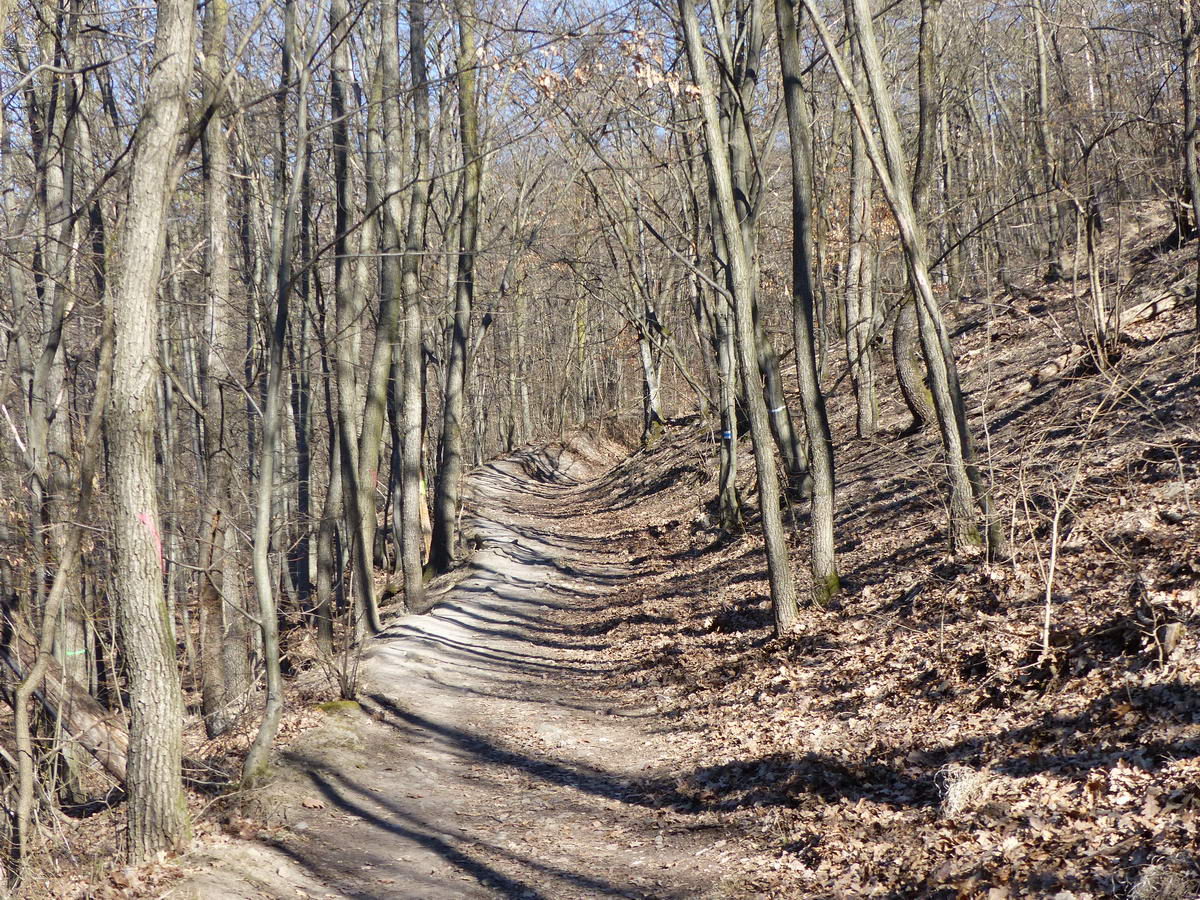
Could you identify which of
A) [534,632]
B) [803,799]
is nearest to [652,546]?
[534,632]

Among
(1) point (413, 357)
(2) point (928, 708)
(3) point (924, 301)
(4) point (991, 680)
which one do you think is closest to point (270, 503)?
(2) point (928, 708)

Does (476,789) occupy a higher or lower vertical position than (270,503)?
lower

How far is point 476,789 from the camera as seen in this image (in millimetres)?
7816

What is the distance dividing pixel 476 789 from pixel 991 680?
13.4ft

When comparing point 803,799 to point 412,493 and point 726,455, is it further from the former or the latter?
point 726,455

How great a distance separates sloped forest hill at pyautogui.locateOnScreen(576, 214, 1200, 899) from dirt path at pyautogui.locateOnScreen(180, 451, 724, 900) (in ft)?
1.57

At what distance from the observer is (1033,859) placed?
4527 millimetres

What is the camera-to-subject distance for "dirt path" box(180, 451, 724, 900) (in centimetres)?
596

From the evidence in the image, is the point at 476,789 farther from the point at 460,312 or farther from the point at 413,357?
the point at 460,312

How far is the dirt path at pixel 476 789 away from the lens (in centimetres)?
596

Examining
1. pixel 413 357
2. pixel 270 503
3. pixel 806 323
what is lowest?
pixel 270 503

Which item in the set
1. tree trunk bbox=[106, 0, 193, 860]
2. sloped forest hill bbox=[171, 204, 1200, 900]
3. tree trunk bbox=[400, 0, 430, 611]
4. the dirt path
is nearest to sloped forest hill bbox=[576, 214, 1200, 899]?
sloped forest hill bbox=[171, 204, 1200, 900]

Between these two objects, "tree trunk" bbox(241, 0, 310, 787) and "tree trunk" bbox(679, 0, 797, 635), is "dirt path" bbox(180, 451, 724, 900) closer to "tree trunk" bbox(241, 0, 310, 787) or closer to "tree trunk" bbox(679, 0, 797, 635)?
"tree trunk" bbox(241, 0, 310, 787)

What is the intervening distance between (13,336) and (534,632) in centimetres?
724
